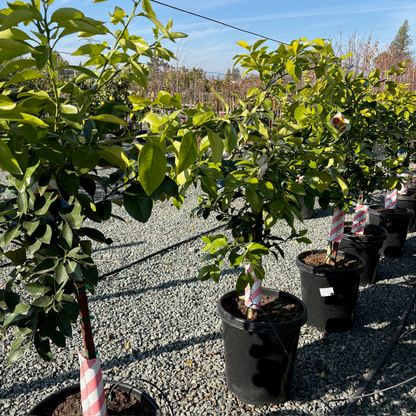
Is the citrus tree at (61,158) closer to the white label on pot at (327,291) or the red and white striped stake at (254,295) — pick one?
the red and white striped stake at (254,295)

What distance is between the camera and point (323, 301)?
8.47 ft

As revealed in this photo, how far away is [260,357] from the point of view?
1.83m

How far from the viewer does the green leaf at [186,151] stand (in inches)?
24.7

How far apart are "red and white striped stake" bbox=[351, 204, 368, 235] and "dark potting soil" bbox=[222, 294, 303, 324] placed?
1548 mm

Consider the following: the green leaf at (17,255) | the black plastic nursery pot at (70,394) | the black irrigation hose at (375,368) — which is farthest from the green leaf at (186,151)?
the black irrigation hose at (375,368)

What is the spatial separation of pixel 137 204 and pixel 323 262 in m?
2.34

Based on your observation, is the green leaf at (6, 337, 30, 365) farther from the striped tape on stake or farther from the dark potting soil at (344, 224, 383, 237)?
the dark potting soil at (344, 224, 383, 237)

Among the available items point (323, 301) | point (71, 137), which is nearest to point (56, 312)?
point (71, 137)

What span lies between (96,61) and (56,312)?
2.12ft

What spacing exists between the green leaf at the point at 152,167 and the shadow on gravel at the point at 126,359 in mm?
1878

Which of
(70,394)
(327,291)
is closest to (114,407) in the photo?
(70,394)

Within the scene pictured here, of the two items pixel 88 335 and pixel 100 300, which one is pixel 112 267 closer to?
pixel 100 300

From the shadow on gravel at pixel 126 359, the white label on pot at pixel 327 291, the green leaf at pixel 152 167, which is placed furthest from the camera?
the white label on pot at pixel 327 291

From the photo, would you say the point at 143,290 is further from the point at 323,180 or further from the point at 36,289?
the point at 36,289
